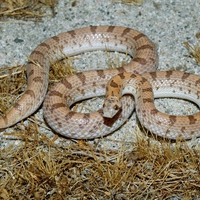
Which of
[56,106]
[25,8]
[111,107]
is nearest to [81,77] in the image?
[56,106]

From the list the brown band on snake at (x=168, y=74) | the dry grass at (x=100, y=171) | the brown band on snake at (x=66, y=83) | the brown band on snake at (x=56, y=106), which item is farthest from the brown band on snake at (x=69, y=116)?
the brown band on snake at (x=168, y=74)

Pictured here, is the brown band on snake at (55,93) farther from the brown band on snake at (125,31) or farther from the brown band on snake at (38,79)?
the brown band on snake at (125,31)

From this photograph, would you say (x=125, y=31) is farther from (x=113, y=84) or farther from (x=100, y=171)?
(x=100, y=171)

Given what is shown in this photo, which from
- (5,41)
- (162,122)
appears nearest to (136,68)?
(162,122)

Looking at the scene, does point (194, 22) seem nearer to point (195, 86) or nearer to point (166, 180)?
point (195, 86)

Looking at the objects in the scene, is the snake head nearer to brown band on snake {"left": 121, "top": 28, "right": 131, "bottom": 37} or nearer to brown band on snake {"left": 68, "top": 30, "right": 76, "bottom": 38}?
brown band on snake {"left": 121, "top": 28, "right": 131, "bottom": 37}

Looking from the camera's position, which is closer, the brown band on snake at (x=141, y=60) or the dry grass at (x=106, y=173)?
the dry grass at (x=106, y=173)

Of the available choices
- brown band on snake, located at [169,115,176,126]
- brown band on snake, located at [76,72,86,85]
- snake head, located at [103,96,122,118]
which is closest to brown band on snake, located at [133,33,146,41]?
brown band on snake, located at [76,72,86,85]
